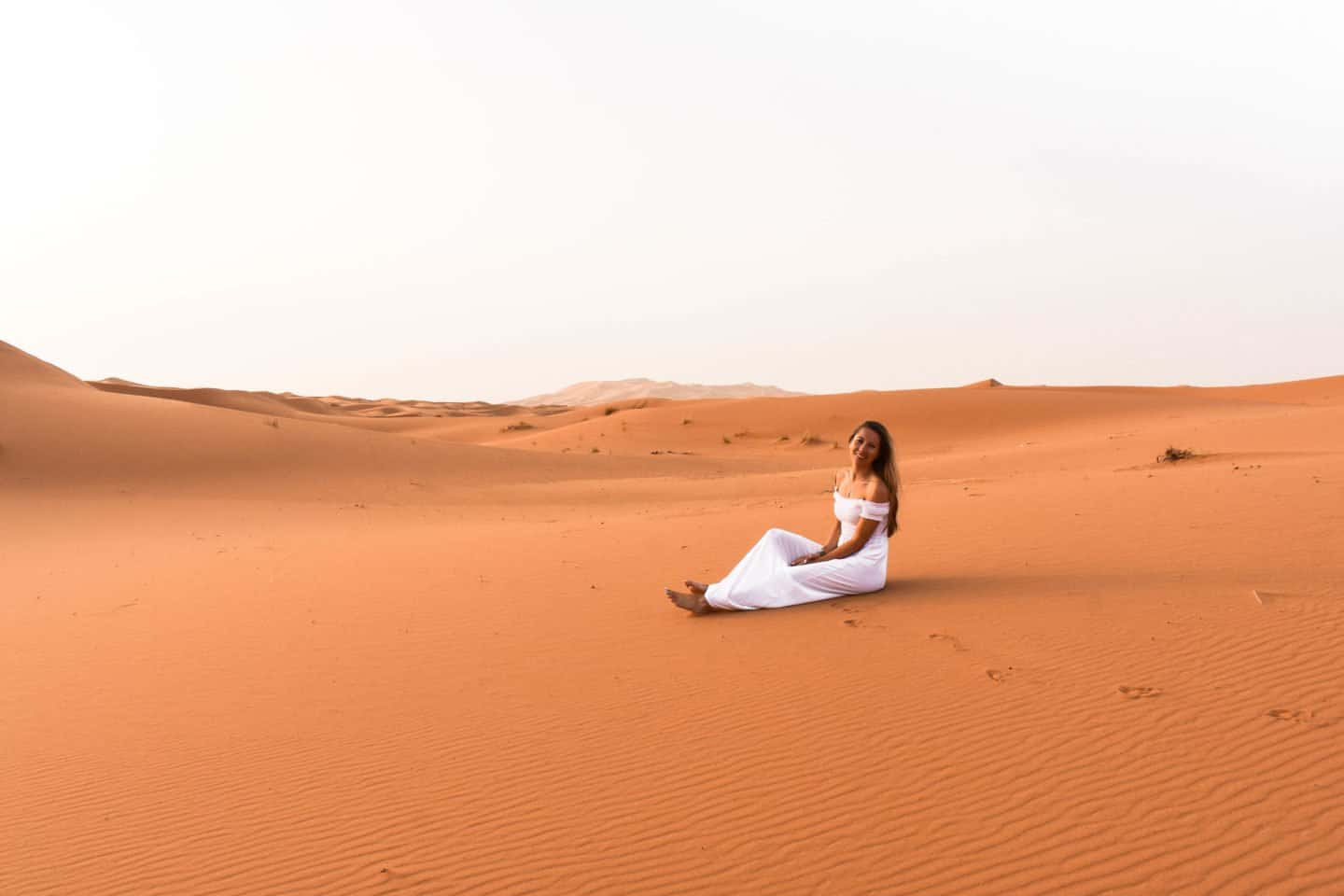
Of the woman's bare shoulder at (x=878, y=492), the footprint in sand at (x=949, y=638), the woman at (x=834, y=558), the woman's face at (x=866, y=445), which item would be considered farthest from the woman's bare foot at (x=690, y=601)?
the footprint in sand at (x=949, y=638)

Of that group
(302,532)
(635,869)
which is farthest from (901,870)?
(302,532)

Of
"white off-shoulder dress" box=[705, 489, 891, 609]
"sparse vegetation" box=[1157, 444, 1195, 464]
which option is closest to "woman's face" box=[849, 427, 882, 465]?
"white off-shoulder dress" box=[705, 489, 891, 609]

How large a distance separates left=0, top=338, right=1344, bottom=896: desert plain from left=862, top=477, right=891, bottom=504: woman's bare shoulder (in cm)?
76

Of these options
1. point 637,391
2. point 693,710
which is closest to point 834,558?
point 693,710

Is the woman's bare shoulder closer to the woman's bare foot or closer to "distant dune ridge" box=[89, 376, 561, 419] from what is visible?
the woman's bare foot

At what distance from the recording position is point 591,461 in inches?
952

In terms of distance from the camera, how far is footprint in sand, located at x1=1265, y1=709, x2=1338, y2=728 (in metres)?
4.06

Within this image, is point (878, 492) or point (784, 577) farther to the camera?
point (784, 577)

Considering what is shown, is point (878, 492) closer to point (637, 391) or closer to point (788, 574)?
point (788, 574)

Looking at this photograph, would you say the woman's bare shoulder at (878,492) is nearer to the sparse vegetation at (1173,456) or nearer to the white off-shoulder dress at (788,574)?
the white off-shoulder dress at (788,574)

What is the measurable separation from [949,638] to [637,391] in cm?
15543

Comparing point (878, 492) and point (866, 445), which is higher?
point (866, 445)

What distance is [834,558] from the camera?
6.65 meters

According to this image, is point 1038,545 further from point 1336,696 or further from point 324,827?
point 324,827
